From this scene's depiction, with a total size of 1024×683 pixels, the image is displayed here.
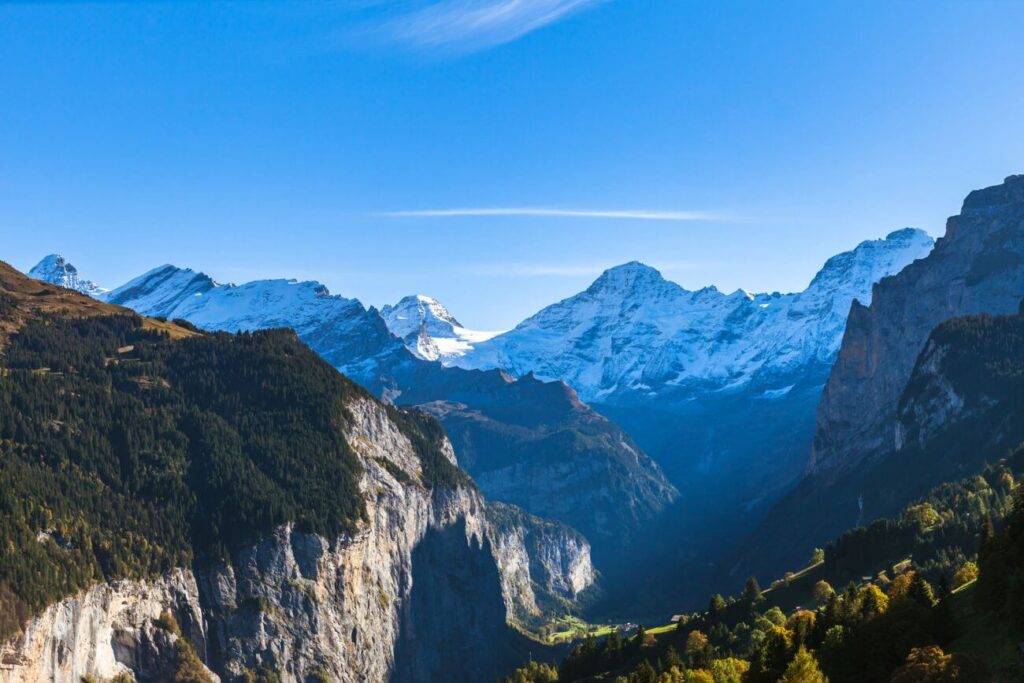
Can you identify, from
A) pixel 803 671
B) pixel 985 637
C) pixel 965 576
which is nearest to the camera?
pixel 985 637

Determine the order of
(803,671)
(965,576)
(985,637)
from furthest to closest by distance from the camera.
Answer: (965,576), (803,671), (985,637)

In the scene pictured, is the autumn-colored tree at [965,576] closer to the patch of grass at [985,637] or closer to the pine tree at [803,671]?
the patch of grass at [985,637]

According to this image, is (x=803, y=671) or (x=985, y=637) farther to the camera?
(x=803, y=671)

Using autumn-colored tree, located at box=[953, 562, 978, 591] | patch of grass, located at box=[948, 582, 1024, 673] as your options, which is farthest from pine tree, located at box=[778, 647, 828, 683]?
autumn-colored tree, located at box=[953, 562, 978, 591]

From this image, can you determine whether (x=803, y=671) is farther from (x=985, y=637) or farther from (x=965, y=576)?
(x=965, y=576)

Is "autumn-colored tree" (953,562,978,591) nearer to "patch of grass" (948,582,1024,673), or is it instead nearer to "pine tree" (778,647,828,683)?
Result: "patch of grass" (948,582,1024,673)

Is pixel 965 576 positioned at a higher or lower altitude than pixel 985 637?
higher

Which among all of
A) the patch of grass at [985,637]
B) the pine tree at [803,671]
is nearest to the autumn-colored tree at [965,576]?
the patch of grass at [985,637]

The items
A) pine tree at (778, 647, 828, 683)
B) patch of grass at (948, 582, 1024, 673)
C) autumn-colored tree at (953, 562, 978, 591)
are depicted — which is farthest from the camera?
autumn-colored tree at (953, 562, 978, 591)

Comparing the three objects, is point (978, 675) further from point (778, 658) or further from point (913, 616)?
point (778, 658)

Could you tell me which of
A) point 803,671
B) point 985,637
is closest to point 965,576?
point 985,637

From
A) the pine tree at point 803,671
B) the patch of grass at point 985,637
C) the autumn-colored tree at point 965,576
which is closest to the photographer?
the patch of grass at point 985,637
